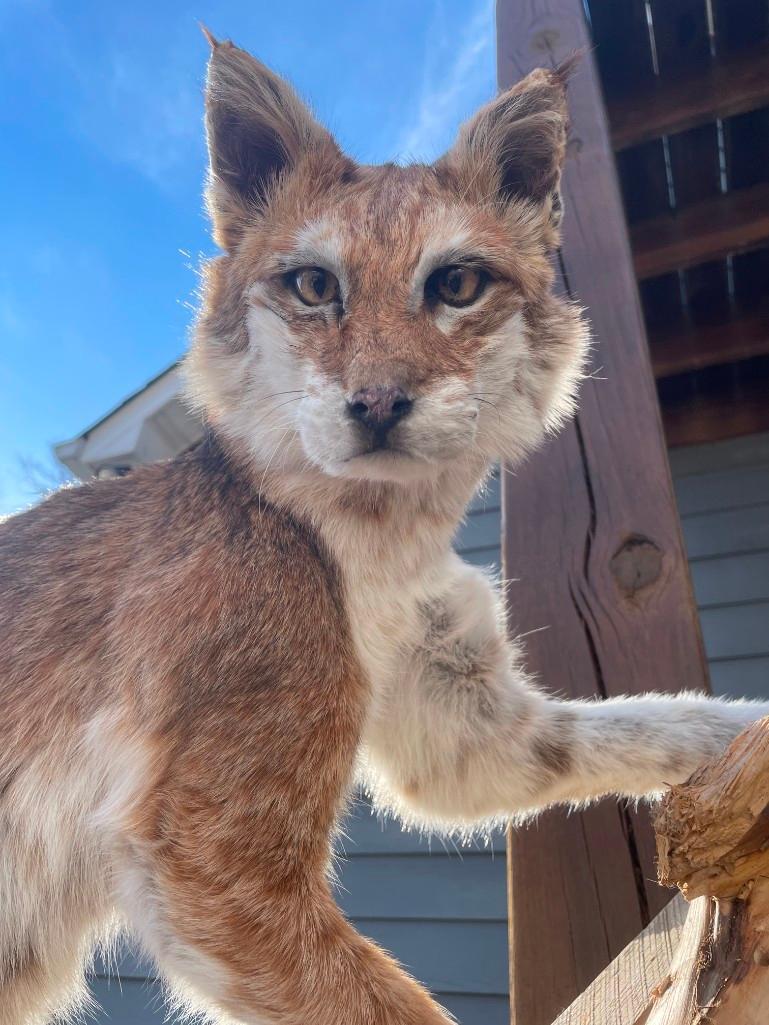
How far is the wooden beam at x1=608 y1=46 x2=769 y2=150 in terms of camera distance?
3275mm

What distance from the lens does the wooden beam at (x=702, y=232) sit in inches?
147

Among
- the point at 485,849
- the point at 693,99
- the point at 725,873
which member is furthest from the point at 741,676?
the point at 725,873

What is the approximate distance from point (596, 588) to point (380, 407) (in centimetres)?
80

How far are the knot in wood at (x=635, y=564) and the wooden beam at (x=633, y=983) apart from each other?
84 centimetres

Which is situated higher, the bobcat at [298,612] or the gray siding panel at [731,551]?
the gray siding panel at [731,551]

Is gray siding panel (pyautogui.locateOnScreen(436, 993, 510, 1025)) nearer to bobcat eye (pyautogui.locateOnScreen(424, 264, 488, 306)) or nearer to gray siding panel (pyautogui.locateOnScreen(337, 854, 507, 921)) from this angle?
gray siding panel (pyautogui.locateOnScreen(337, 854, 507, 921))

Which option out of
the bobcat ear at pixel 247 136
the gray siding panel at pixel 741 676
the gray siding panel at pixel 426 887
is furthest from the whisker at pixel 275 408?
the gray siding panel at pixel 741 676

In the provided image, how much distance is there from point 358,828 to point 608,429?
3.05 meters

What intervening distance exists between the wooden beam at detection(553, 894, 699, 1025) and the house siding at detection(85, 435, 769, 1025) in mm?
2313

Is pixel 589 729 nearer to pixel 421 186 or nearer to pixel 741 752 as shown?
pixel 741 752

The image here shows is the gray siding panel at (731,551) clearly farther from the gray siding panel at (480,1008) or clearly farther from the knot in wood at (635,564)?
the knot in wood at (635,564)

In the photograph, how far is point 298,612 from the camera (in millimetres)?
1725

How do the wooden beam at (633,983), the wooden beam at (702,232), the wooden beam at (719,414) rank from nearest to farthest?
the wooden beam at (633,983), the wooden beam at (702,232), the wooden beam at (719,414)

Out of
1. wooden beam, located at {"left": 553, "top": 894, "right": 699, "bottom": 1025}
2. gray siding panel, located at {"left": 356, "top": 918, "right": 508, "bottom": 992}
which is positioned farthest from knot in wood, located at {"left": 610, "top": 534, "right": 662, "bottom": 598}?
gray siding panel, located at {"left": 356, "top": 918, "right": 508, "bottom": 992}
